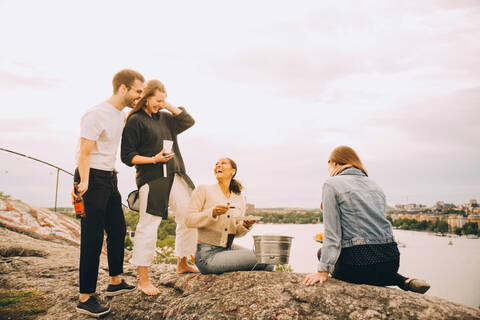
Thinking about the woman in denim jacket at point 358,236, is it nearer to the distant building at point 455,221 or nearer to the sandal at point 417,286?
the sandal at point 417,286

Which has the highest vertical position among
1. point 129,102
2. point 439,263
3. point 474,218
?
point 129,102

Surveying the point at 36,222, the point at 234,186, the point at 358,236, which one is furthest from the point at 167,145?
the point at 36,222

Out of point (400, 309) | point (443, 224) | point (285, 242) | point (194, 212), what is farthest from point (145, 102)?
point (443, 224)

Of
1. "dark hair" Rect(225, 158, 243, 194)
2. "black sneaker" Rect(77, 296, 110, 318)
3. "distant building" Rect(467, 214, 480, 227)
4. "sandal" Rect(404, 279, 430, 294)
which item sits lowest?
"distant building" Rect(467, 214, 480, 227)

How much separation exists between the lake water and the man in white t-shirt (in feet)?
225

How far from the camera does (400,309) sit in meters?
2.83

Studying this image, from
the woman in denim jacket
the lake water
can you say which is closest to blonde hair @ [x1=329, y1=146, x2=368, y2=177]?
the woman in denim jacket

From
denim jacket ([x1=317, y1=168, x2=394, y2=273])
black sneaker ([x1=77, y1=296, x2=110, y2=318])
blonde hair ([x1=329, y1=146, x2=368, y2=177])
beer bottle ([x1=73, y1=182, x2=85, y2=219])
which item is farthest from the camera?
black sneaker ([x1=77, y1=296, x2=110, y2=318])

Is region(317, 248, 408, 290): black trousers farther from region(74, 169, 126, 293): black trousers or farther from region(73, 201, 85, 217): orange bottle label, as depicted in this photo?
region(73, 201, 85, 217): orange bottle label

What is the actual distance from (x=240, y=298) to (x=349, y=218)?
130cm

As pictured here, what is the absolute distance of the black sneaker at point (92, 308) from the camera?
3627 mm

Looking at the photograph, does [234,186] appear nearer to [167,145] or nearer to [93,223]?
[167,145]

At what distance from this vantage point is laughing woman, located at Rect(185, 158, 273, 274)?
393cm

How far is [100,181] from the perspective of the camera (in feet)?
12.1
